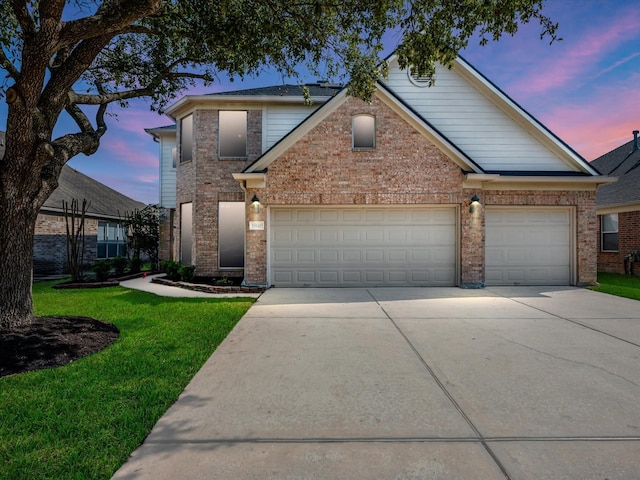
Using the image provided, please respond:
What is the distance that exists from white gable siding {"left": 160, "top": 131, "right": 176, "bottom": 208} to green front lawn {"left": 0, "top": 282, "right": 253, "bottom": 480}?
980 centimetres

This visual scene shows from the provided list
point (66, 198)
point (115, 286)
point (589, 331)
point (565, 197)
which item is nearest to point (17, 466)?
point (589, 331)

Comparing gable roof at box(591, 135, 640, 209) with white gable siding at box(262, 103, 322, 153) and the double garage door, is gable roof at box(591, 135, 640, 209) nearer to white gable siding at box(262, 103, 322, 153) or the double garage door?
the double garage door

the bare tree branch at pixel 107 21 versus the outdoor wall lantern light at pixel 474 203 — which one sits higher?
the bare tree branch at pixel 107 21

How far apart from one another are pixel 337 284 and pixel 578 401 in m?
7.40

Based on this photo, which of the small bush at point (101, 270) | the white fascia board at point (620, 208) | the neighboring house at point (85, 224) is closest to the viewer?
the small bush at point (101, 270)

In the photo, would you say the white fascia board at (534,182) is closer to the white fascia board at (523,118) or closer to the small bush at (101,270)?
the white fascia board at (523,118)

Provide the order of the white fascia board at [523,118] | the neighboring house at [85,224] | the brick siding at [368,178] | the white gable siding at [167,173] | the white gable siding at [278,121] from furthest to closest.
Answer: the neighboring house at [85,224], the white gable siding at [167,173], the white gable siding at [278,121], the white fascia board at [523,118], the brick siding at [368,178]

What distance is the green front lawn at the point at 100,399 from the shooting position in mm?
2285

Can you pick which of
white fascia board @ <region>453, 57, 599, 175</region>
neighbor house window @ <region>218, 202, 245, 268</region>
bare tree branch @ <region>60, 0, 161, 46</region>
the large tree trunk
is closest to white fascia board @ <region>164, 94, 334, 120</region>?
neighbor house window @ <region>218, 202, 245, 268</region>

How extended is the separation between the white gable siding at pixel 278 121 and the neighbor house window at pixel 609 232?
50.4ft

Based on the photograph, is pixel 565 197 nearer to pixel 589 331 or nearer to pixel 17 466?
pixel 589 331

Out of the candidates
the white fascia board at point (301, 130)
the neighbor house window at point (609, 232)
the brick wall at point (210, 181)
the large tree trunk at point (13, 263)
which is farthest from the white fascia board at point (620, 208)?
the large tree trunk at point (13, 263)

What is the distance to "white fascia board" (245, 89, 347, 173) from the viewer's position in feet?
32.1

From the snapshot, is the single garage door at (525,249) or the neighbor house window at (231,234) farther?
the neighbor house window at (231,234)
